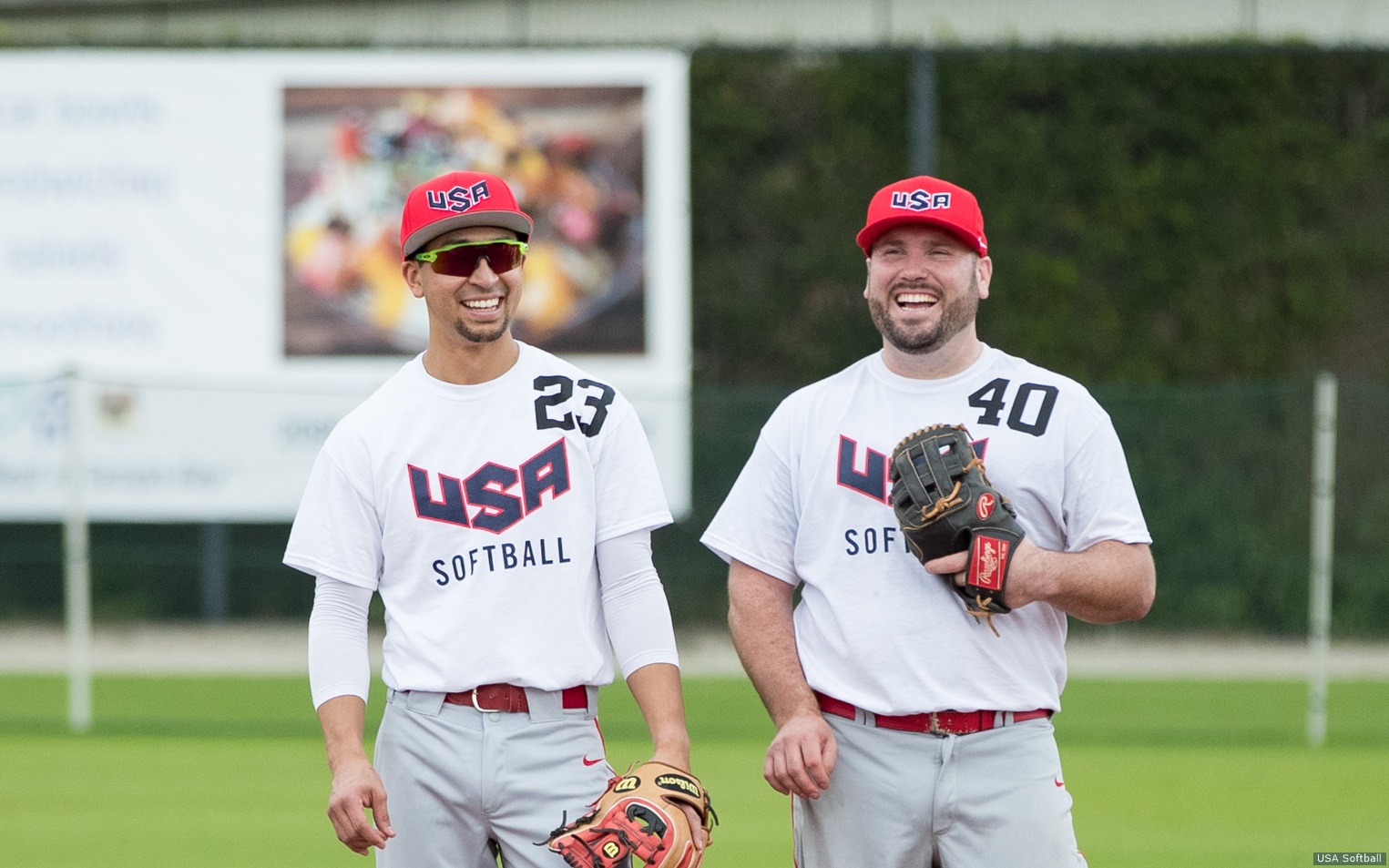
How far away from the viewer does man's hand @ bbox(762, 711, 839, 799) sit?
349 centimetres

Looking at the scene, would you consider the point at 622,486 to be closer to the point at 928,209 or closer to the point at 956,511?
the point at 956,511

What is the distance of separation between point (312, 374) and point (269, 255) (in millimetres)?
994

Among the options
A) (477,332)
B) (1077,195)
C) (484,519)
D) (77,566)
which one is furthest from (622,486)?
(1077,195)

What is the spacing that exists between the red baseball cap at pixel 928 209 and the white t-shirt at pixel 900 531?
0.28 m

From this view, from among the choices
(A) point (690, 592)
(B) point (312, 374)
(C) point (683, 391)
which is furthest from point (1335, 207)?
(B) point (312, 374)

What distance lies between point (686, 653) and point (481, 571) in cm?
808

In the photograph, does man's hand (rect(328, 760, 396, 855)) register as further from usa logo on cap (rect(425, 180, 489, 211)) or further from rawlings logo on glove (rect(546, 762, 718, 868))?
usa logo on cap (rect(425, 180, 489, 211))

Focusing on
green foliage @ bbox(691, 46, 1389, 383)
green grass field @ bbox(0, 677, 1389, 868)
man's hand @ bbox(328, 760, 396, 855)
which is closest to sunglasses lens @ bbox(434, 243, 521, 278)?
man's hand @ bbox(328, 760, 396, 855)

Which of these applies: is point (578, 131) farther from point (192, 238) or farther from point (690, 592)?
point (690, 592)

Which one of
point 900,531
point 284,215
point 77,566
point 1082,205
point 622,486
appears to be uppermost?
point 1082,205

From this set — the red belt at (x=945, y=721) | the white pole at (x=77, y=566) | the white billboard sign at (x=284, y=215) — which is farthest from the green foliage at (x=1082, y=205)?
the red belt at (x=945, y=721)

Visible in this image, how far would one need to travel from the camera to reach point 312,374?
518 inches

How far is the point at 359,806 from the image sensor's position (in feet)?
10.6

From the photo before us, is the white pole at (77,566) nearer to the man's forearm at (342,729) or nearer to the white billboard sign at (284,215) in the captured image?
the white billboard sign at (284,215)
